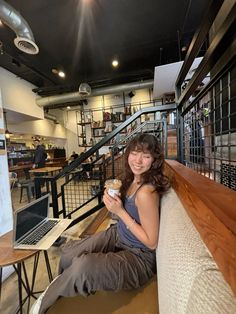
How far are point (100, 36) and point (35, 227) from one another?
4036 millimetres

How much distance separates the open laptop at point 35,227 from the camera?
45.5 inches

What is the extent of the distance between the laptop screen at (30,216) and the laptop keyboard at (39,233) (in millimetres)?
47

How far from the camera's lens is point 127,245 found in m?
1.14

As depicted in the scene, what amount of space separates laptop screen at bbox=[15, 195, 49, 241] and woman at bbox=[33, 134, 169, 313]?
34 cm

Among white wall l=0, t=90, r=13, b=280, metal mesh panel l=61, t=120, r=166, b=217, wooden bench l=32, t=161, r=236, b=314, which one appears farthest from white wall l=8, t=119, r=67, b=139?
wooden bench l=32, t=161, r=236, b=314

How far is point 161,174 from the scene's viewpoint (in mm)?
1167

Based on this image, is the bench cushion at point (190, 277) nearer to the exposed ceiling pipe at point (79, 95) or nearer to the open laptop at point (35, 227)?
the open laptop at point (35, 227)

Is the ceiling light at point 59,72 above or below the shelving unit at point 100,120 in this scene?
above

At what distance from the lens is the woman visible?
2.96ft

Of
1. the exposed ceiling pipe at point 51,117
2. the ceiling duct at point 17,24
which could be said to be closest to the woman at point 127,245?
the ceiling duct at point 17,24

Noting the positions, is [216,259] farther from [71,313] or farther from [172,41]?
[172,41]

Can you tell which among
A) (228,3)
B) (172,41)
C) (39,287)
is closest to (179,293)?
(228,3)

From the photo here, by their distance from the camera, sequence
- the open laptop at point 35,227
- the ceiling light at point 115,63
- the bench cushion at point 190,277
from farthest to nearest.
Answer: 1. the ceiling light at point 115,63
2. the open laptop at point 35,227
3. the bench cushion at point 190,277

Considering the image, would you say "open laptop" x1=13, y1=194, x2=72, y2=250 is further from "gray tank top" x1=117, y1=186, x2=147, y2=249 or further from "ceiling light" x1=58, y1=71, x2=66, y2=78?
"ceiling light" x1=58, y1=71, x2=66, y2=78
